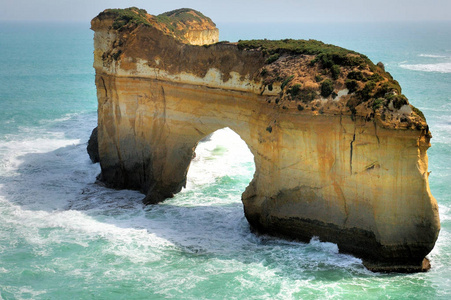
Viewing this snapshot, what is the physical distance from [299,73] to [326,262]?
7.68m

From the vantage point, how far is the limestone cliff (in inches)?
866

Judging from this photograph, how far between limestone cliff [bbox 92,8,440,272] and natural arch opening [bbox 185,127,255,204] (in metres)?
2.28

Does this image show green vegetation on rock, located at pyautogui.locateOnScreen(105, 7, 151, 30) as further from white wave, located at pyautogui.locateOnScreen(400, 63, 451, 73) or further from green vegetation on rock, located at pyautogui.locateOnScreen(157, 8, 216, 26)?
white wave, located at pyautogui.locateOnScreen(400, 63, 451, 73)

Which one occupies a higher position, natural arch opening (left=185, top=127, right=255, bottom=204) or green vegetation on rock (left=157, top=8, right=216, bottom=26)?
green vegetation on rock (left=157, top=8, right=216, bottom=26)

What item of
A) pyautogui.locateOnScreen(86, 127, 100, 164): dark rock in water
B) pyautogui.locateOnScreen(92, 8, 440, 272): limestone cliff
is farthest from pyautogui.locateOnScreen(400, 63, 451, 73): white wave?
pyautogui.locateOnScreen(92, 8, 440, 272): limestone cliff

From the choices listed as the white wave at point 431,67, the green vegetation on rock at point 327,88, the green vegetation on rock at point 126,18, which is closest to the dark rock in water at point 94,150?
the green vegetation on rock at point 126,18

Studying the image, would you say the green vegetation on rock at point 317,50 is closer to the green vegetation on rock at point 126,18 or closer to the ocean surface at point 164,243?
the green vegetation on rock at point 126,18

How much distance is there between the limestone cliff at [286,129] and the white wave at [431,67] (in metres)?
54.3

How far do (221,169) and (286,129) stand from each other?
1147 cm

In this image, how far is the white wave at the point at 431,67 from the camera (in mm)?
77369

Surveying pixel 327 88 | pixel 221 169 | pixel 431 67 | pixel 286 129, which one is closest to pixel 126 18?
pixel 221 169

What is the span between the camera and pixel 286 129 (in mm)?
24109

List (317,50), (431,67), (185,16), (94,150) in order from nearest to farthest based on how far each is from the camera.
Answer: (317,50) → (94,150) → (185,16) → (431,67)

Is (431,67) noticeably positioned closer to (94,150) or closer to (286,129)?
(94,150)
